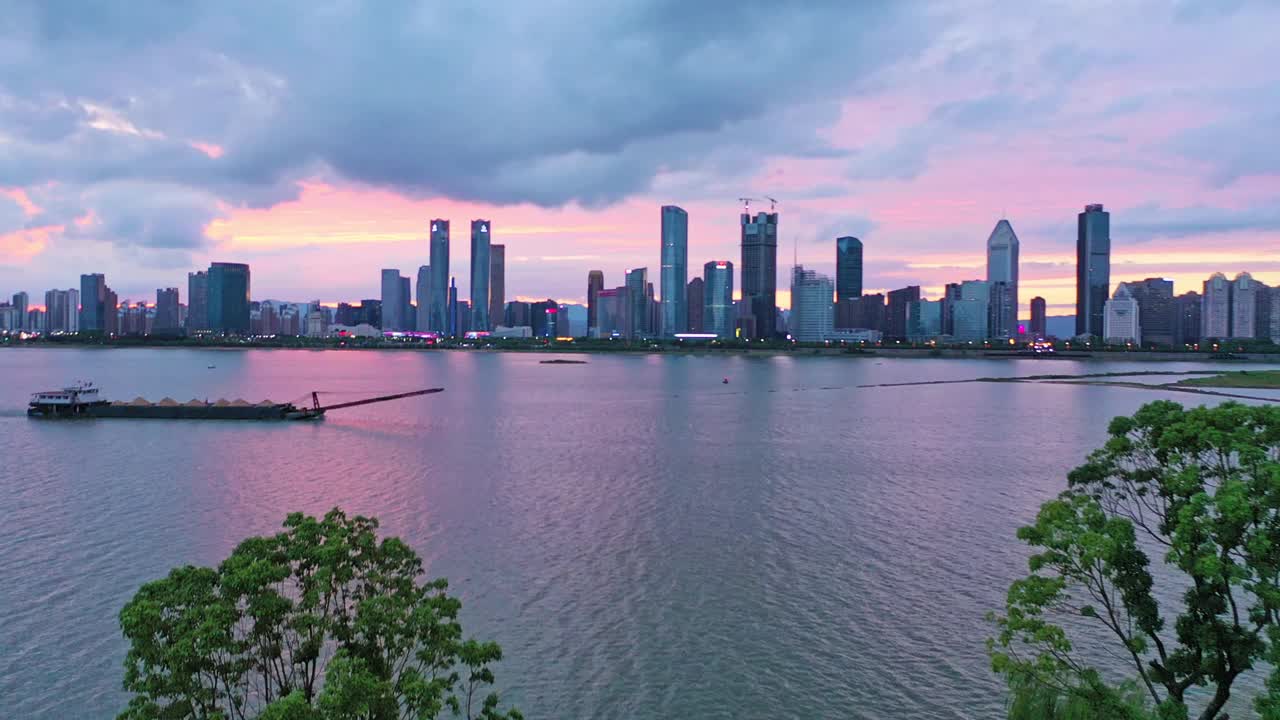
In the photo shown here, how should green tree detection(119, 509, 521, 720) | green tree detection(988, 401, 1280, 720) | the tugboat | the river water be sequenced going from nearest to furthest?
green tree detection(119, 509, 521, 720) < green tree detection(988, 401, 1280, 720) < the river water < the tugboat

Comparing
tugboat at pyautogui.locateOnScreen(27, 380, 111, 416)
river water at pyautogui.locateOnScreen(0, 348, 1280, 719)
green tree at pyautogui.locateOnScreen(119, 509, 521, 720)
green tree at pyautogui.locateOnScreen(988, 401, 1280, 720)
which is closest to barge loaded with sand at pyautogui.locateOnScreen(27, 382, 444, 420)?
tugboat at pyautogui.locateOnScreen(27, 380, 111, 416)

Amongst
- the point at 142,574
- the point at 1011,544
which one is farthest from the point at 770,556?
the point at 142,574

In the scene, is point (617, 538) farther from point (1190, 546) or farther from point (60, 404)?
point (60, 404)

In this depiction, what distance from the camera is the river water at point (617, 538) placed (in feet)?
94.2

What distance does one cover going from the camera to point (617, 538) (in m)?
47.7

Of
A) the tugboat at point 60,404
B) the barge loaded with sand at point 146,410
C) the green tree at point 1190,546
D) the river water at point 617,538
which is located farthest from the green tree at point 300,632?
the tugboat at point 60,404

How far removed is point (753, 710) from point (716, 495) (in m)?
35.2

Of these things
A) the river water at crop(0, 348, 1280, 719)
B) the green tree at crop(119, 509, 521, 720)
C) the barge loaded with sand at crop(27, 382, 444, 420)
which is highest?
the green tree at crop(119, 509, 521, 720)

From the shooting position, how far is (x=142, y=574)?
39781mm

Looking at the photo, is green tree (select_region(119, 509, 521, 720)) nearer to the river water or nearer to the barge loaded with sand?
the river water

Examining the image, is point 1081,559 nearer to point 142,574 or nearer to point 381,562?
point 381,562

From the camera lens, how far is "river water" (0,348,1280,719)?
28.7 meters

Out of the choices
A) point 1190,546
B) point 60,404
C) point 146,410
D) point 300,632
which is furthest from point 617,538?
point 60,404

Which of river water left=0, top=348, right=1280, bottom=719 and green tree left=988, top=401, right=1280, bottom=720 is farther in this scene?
river water left=0, top=348, right=1280, bottom=719
